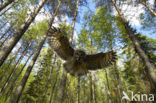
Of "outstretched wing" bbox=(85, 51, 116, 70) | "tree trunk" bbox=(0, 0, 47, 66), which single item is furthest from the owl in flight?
"tree trunk" bbox=(0, 0, 47, 66)

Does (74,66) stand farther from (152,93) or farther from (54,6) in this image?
(54,6)

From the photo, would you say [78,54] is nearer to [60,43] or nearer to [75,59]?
[75,59]

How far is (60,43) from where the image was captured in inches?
149

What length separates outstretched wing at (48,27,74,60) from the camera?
3592 mm

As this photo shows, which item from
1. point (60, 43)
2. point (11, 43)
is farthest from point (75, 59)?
point (11, 43)

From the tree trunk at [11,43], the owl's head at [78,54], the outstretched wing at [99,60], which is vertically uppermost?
the tree trunk at [11,43]

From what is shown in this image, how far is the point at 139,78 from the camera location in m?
5.64

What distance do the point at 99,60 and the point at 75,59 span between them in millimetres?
1097

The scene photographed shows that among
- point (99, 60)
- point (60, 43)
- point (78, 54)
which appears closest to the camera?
point (78, 54)

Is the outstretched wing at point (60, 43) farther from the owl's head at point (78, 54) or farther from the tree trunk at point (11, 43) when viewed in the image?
the tree trunk at point (11, 43)

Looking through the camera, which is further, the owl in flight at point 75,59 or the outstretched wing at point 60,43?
the outstretched wing at point 60,43

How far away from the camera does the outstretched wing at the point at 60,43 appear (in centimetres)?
359

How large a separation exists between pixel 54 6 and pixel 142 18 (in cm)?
663

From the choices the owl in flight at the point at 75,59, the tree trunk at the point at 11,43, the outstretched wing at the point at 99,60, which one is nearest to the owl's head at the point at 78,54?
the owl in flight at the point at 75,59
